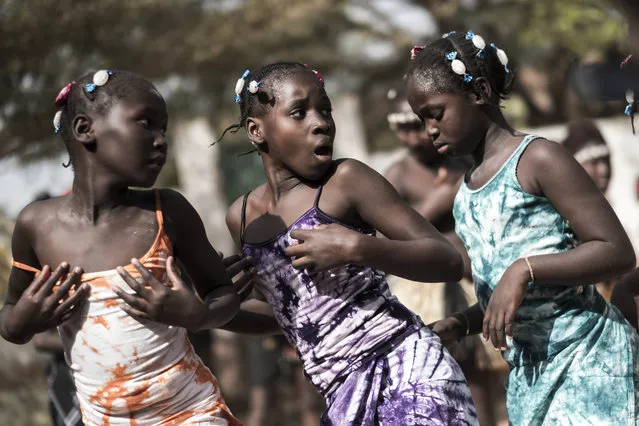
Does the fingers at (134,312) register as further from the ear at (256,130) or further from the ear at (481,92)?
the ear at (481,92)

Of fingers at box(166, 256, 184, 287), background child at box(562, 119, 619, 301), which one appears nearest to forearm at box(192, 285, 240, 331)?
fingers at box(166, 256, 184, 287)

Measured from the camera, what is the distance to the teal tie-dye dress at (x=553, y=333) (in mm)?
3588

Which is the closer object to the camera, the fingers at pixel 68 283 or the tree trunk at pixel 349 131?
the fingers at pixel 68 283

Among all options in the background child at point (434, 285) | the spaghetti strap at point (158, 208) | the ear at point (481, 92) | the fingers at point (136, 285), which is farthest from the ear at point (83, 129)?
the background child at point (434, 285)

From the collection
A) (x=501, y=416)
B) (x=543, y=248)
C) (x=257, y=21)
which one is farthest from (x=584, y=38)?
(x=543, y=248)

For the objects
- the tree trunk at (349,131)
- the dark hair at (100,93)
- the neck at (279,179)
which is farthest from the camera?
the tree trunk at (349,131)

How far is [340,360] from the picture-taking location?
3590 mm

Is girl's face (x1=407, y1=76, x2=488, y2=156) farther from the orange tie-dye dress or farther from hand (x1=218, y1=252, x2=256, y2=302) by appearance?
the orange tie-dye dress

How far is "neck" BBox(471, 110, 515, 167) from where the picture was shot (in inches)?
150

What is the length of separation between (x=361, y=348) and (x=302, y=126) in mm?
797

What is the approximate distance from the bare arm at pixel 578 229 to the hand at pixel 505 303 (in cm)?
3

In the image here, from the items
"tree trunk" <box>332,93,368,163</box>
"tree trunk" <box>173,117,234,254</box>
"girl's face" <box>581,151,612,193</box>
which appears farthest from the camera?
"tree trunk" <box>332,93,368,163</box>

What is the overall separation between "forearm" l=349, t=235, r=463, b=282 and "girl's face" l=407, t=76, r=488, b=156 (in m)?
0.41

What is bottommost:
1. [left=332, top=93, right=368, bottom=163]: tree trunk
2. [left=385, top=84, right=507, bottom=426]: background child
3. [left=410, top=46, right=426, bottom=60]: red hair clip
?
[left=385, top=84, right=507, bottom=426]: background child
